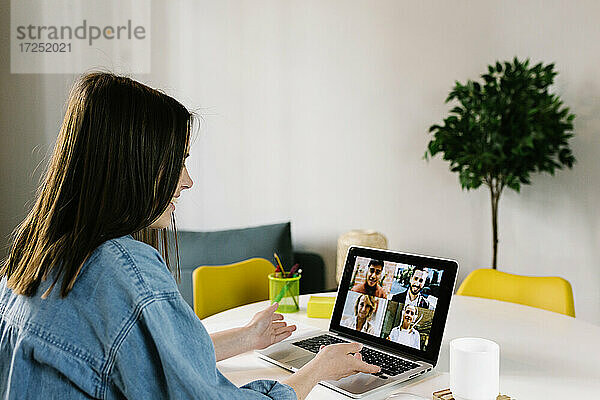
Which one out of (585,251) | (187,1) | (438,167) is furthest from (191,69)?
(585,251)

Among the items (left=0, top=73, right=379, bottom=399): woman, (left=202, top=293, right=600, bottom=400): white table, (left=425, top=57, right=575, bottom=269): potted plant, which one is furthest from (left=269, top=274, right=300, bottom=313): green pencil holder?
(left=425, top=57, right=575, bottom=269): potted plant

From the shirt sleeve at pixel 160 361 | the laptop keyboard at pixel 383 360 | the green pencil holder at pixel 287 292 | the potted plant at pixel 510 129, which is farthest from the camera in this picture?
the potted plant at pixel 510 129

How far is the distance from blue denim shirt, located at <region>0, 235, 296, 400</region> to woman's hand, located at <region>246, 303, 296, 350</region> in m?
0.54

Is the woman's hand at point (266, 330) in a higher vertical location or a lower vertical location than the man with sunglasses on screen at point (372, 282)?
lower

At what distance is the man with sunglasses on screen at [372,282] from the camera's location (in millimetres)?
1455

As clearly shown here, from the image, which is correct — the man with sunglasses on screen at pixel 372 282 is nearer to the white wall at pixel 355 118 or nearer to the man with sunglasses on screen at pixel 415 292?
the man with sunglasses on screen at pixel 415 292

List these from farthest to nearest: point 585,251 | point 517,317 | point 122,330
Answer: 1. point 585,251
2. point 517,317
3. point 122,330

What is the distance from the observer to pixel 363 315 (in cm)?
148

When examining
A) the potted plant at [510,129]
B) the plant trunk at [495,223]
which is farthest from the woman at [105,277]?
the plant trunk at [495,223]

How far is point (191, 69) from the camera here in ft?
11.4

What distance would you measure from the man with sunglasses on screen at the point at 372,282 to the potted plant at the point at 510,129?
1337 mm

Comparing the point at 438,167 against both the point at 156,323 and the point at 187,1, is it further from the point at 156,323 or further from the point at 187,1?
the point at 156,323

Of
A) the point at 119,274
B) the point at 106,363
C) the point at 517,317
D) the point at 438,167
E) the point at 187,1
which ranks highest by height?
the point at 187,1

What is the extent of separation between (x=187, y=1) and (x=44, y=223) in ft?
9.27
